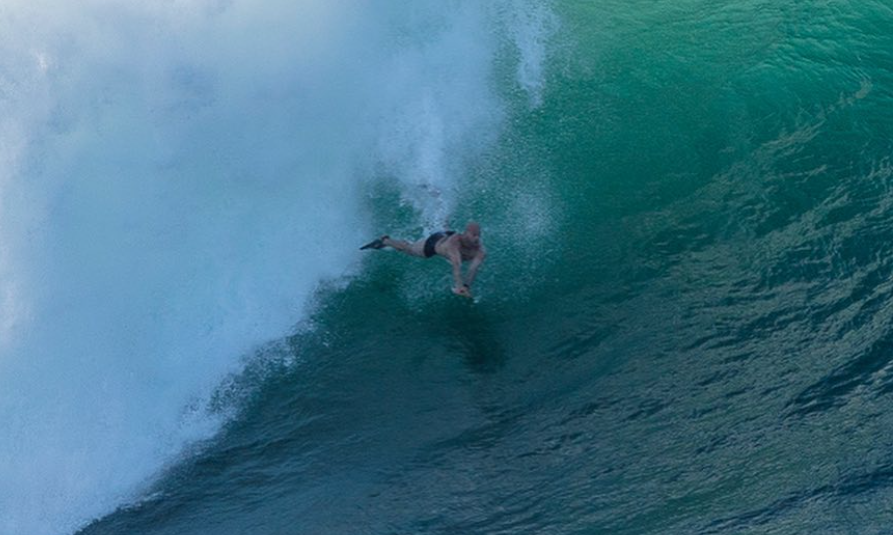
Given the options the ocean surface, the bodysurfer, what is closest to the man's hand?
the bodysurfer

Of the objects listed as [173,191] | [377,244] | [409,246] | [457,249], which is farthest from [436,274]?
[173,191]

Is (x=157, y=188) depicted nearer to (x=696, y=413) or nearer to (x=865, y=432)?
(x=696, y=413)

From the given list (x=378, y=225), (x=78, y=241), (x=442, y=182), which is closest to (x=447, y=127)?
(x=442, y=182)

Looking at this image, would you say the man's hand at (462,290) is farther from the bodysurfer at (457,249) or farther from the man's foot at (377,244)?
the man's foot at (377,244)

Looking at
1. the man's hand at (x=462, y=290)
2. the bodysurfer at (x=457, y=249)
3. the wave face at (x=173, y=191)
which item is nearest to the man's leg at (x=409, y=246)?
the bodysurfer at (x=457, y=249)

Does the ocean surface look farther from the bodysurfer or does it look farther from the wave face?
the bodysurfer

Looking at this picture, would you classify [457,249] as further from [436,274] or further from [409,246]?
[436,274]
